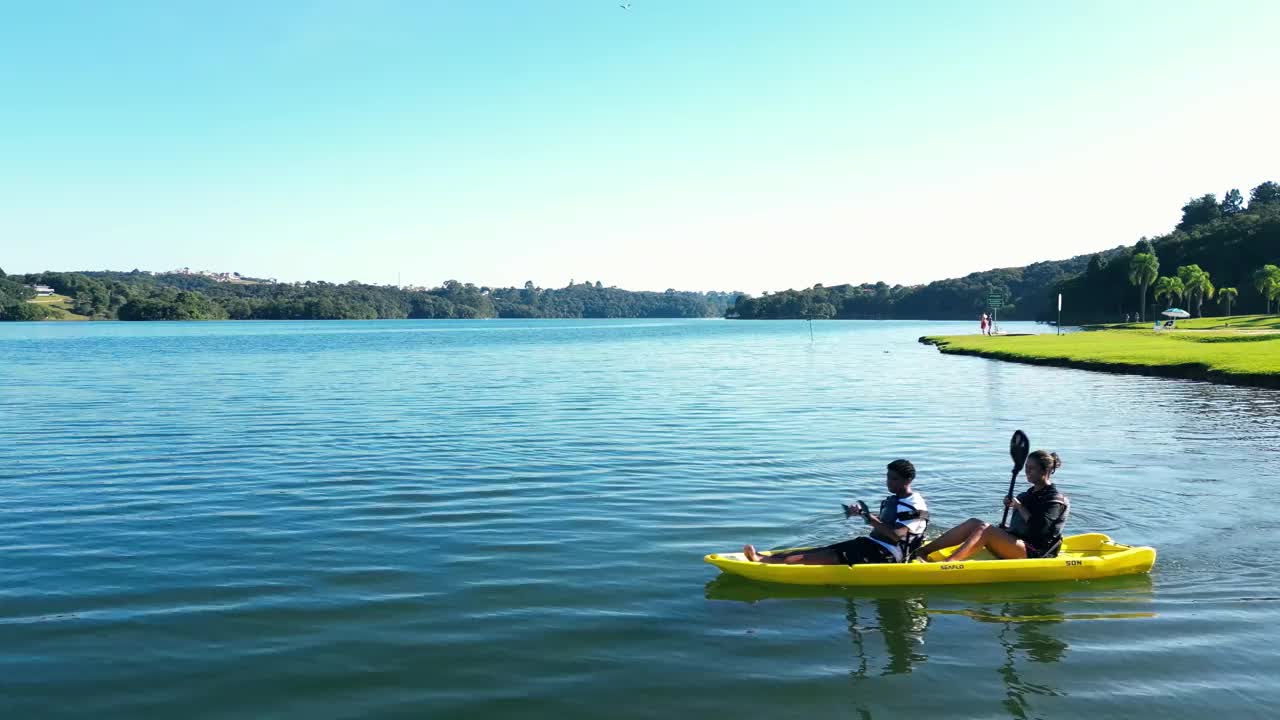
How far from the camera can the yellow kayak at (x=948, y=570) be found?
11656mm

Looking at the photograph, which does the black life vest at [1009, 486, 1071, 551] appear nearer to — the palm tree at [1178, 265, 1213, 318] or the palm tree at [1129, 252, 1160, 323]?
the palm tree at [1178, 265, 1213, 318]

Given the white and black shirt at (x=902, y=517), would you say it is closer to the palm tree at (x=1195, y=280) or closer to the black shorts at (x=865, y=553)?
the black shorts at (x=865, y=553)

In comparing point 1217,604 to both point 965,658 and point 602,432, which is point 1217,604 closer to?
point 965,658

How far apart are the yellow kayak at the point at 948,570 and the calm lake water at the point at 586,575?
0.20 meters

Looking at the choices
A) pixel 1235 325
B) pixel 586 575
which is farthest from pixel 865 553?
pixel 1235 325

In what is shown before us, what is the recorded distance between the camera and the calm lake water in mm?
8727

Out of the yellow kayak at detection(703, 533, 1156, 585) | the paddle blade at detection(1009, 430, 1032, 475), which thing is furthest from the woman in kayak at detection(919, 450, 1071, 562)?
the paddle blade at detection(1009, 430, 1032, 475)

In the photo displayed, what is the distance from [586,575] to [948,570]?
449 centimetres

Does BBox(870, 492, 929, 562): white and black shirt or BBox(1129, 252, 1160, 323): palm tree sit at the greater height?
BBox(1129, 252, 1160, 323): palm tree

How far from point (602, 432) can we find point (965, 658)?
59.0ft

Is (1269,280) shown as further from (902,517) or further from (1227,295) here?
(902,517)

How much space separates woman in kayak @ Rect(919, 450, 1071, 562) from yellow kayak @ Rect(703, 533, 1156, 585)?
21cm

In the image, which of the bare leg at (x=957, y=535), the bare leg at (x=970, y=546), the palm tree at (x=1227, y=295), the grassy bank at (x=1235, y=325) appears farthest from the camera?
the palm tree at (x=1227, y=295)

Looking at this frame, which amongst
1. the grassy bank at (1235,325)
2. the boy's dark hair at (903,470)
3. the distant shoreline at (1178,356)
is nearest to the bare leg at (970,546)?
the boy's dark hair at (903,470)
